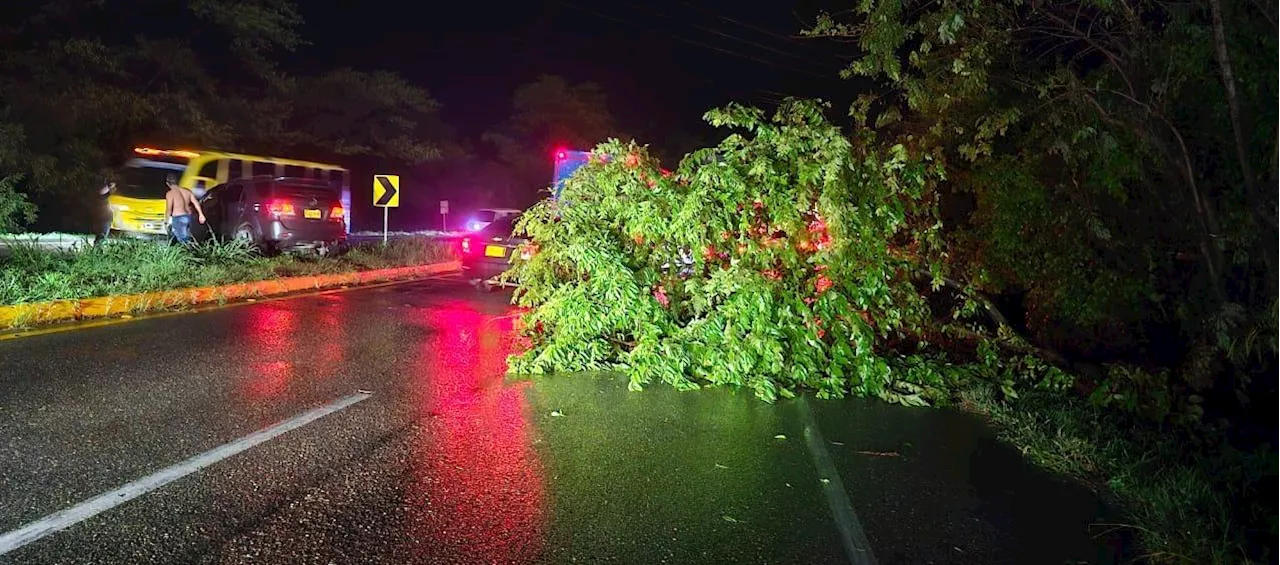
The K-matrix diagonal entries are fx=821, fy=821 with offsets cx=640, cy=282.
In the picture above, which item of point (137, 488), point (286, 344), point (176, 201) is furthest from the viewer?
point (176, 201)

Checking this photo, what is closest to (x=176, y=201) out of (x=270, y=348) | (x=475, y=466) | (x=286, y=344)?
(x=286, y=344)

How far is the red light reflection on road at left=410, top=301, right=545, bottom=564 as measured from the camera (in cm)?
361

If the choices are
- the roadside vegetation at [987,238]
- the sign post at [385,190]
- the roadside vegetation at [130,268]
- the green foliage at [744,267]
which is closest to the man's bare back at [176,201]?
the roadside vegetation at [130,268]

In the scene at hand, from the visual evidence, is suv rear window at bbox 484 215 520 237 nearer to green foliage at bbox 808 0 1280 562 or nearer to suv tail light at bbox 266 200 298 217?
suv tail light at bbox 266 200 298 217

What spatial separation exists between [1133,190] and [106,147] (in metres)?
22.1

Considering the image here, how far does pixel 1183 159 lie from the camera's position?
6492 mm

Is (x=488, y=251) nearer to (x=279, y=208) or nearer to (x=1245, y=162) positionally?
(x=279, y=208)

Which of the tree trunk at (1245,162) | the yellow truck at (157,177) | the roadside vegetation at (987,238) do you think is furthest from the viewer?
the yellow truck at (157,177)

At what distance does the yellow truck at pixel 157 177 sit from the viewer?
17.0m

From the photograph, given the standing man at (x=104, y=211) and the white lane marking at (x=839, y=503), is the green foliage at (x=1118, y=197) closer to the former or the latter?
the white lane marking at (x=839, y=503)

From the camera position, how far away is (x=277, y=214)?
15.0m

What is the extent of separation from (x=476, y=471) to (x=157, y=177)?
61.0ft

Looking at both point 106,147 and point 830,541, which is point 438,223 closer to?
point 106,147

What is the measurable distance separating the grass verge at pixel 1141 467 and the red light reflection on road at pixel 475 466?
9.26 feet
